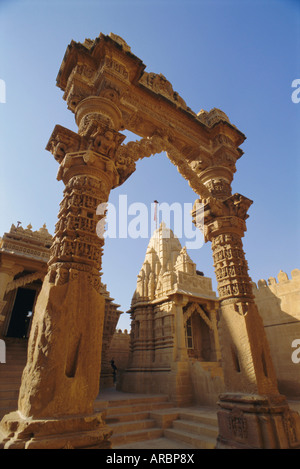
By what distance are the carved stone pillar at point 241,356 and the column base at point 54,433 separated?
2.51m

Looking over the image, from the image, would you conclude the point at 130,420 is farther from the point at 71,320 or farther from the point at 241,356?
the point at 71,320

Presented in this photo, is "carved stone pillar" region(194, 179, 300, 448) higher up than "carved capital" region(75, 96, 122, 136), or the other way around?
"carved capital" region(75, 96, 122, 136)

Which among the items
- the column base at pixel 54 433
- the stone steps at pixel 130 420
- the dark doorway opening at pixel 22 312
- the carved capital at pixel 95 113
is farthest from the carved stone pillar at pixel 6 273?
the column base at pixel 54 433

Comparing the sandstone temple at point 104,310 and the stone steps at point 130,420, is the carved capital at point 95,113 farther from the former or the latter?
the stone steps at point 130,420

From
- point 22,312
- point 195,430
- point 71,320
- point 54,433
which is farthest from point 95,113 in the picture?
point 22,312

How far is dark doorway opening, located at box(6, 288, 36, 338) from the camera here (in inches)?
549

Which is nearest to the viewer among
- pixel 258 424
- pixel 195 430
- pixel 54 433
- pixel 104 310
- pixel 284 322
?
pixel 54 433

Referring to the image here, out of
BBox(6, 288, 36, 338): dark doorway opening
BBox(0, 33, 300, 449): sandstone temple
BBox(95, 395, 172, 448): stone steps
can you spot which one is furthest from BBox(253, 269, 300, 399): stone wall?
BBox(6, 288, 36, 338): dark doorway opening

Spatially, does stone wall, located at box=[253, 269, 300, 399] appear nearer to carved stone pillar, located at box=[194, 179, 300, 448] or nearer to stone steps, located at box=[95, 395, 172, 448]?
stone steps, located at box=[95, 395, 172, 448]

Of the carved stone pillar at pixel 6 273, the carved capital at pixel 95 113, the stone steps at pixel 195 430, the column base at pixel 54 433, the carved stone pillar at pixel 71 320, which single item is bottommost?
the stone steps at pixel 195 430

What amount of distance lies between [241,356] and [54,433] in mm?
3515

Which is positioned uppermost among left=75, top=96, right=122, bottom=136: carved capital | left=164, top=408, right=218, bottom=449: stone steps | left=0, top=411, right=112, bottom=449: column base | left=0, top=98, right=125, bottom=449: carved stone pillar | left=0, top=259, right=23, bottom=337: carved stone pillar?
left=75, top=96, right=122, bottom=136: carved capital

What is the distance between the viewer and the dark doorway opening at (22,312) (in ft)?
45.8

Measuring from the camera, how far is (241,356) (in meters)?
4.67
